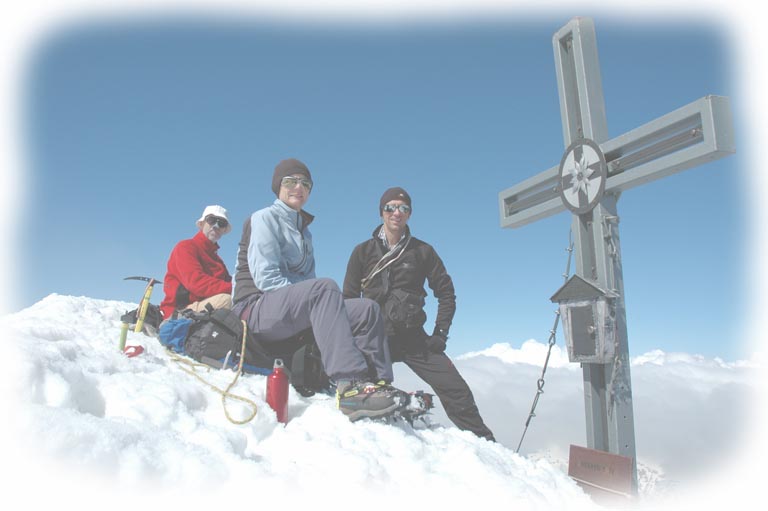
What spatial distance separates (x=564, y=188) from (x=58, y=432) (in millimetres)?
5012

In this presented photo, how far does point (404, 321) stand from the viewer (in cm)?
539

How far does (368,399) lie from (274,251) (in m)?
1.54

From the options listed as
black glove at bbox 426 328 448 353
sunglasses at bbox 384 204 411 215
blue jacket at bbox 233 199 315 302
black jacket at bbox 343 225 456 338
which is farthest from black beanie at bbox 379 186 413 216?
black glove at bbox 426 328 448 353

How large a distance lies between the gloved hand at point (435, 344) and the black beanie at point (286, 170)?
89.0 inches

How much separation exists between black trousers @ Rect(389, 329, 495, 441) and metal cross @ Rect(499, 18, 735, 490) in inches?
45.0

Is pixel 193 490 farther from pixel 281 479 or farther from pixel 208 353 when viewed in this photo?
pixel 208 353

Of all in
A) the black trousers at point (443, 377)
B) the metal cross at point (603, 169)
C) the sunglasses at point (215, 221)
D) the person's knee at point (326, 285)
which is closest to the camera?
the person's knee at point (326, 285)

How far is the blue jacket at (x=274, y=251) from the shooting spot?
13.9 feet

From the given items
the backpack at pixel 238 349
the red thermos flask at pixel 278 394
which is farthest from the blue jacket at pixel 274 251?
the red thermos flask at pixel 278 394

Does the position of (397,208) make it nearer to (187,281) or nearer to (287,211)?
(287,211)

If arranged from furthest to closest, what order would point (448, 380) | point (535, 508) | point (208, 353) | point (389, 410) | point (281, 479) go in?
point (448, 380) → point (208, 353) → point (389, 410) → point (535, 508) → point (281, 479)

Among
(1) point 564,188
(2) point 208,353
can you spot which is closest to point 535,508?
(2) point 208,353

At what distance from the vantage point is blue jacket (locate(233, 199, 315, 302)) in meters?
4.24

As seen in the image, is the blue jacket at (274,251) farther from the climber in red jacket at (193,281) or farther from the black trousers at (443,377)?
the black trousers at (443,377)
